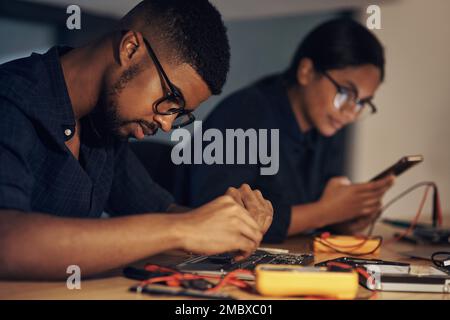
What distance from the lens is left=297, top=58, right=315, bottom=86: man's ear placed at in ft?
6.47

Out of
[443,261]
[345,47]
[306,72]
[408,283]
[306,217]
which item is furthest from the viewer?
[306,72]

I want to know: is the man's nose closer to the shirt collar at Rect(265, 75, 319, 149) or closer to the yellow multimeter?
the yellow multimeter

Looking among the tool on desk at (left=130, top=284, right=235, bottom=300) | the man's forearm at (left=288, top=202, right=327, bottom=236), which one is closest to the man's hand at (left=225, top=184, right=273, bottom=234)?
the tool on desk at (left=130, top=284, right=235, bottom=300)

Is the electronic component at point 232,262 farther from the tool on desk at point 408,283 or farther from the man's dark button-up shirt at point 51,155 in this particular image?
the man's dark button-up shirt at point 51,155

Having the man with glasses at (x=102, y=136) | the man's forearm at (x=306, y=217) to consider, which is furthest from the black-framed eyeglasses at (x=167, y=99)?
the man's forearm at (x=306, y=217)

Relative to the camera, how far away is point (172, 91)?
1163 mm

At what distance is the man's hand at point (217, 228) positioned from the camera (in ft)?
3.21

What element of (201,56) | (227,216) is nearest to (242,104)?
(201,56)

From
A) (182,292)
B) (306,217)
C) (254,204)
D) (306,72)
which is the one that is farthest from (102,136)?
(306,72)

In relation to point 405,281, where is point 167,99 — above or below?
above

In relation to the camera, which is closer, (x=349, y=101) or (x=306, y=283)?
(x=306, y=283)

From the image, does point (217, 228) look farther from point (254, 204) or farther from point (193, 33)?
point (193, 33)

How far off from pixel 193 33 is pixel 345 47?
2.70ft

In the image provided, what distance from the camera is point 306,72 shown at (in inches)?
78.1
